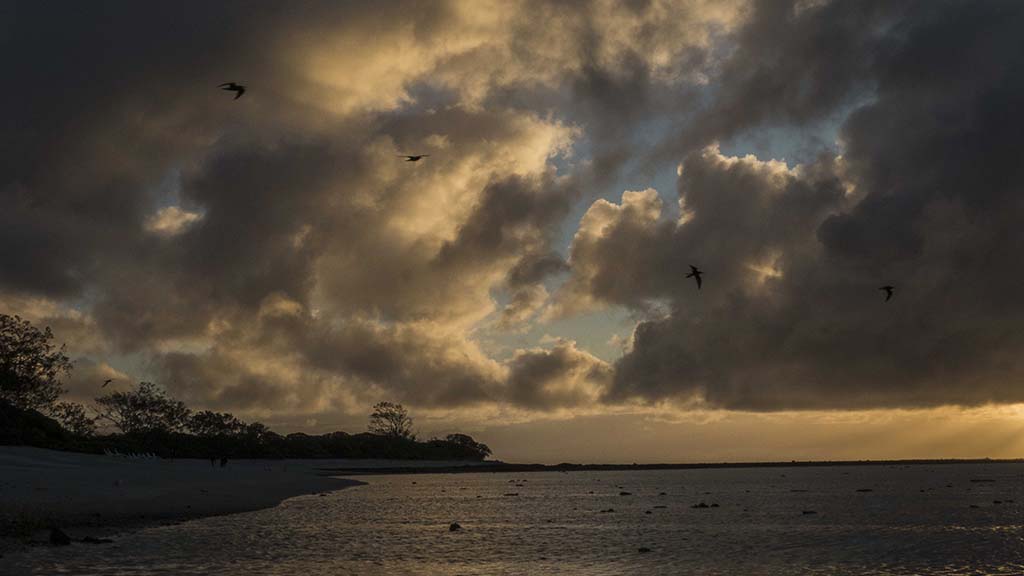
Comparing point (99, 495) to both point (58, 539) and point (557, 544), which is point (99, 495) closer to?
point (58, 539)

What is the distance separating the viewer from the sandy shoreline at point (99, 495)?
135ft

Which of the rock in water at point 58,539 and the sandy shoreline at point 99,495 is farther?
the sandy shoreline at point 99,495

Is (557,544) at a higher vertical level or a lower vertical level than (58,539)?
lower

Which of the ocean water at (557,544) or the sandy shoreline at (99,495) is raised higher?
the sandy shoreline at (99,495)

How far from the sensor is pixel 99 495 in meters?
57.0

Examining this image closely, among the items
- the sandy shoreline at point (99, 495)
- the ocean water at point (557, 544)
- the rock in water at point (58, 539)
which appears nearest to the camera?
the ocean water at point (557, 544)

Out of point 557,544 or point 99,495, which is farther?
point 99,495

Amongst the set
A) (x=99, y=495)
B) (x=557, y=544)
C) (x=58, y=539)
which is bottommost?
(x=557, y=544)

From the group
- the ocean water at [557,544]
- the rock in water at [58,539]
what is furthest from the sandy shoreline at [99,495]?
the ocean water at [557,544]

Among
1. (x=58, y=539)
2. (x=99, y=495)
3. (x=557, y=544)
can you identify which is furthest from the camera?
(x=99, y=495)

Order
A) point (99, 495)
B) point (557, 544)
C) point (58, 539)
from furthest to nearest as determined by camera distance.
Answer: point (99, 495) < point (557, 544) < point (58, 539)

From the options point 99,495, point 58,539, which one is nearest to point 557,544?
point 58,539

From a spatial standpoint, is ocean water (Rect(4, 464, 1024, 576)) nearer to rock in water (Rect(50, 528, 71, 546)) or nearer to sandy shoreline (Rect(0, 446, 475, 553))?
rock in water (Rect(50, 528, 71, 546))

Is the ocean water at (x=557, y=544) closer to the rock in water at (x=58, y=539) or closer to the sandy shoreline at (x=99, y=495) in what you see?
the rock in water at (x=58, y=539)
